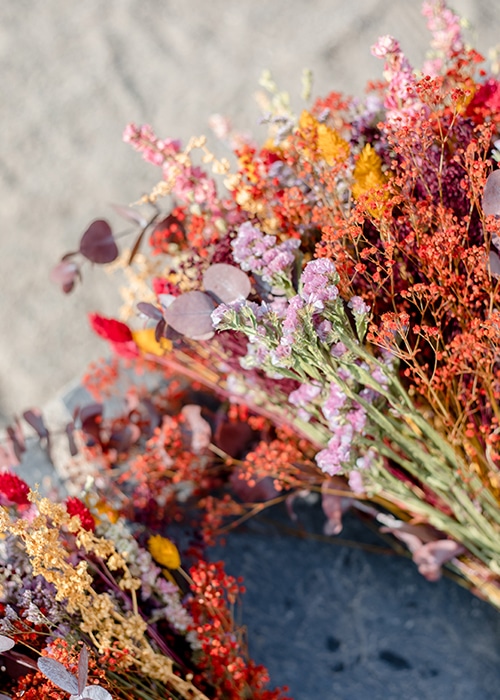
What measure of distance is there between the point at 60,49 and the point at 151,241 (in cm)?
152

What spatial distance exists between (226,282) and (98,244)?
Result: 0.89ft

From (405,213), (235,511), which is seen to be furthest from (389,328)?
(235,511)

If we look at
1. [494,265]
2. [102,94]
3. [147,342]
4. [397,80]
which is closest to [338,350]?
[494,265]

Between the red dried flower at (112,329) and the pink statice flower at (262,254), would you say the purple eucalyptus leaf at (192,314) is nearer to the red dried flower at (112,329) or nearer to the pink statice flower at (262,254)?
the pink statice flower at (262,254)

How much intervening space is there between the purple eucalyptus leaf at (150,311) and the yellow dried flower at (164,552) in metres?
0.25

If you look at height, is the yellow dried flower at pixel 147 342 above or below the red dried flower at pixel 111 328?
below

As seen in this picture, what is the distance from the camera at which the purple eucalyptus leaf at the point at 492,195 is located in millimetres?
679

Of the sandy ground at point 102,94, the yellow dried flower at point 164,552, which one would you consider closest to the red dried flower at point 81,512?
the yellow dried flower at point 164,552

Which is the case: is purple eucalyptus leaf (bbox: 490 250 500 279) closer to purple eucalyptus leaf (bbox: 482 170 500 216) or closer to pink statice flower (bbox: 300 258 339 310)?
purple eucalyptus leaf (bbox: 482 170 500 216)

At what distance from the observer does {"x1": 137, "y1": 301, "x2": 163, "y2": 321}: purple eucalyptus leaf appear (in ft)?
2.73

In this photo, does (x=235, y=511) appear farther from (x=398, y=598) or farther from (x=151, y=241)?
(x=151, y=241)

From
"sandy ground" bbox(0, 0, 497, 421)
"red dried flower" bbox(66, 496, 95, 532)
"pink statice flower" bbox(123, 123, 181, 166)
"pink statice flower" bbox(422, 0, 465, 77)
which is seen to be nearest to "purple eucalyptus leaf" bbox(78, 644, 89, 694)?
"red dried flower" bbox(66, 496, 95, 532)

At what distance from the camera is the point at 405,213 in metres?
0.73

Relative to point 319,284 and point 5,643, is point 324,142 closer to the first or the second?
point 319,284
